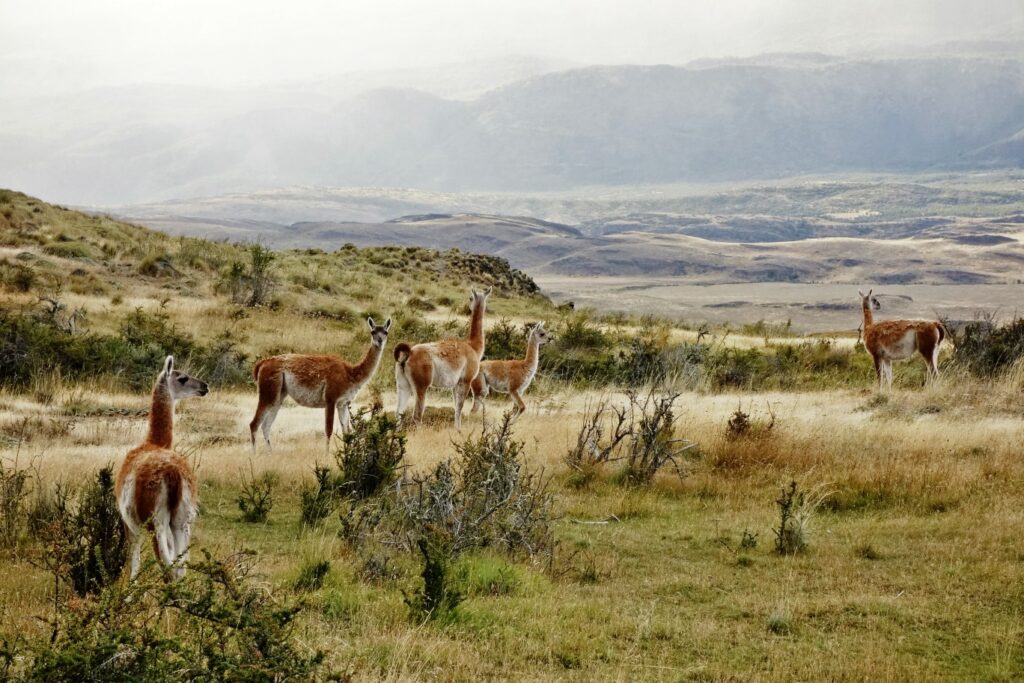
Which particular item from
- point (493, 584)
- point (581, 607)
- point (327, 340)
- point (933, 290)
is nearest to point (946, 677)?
point (581, 607)

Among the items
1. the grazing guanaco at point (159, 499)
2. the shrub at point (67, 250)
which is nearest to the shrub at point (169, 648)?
the grazing guanaco at point (159, 499)

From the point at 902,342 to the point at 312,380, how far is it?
11026 millimetres

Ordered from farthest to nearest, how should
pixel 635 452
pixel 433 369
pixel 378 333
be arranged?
pixel 433 369
pixel 378 333
pixel 635 452

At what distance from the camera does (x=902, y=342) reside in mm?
17703

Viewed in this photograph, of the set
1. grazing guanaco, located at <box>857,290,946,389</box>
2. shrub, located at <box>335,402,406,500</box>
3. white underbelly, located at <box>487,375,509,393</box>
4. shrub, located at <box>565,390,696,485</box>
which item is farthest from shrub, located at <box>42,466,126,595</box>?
grazing guanaco, located at <box>857,290,946,389</box>

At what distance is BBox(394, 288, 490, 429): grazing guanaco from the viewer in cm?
1392

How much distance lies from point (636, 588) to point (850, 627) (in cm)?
170

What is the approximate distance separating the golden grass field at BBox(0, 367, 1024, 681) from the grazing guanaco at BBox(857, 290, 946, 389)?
1909mm

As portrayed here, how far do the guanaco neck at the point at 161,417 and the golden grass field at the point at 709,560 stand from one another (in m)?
0.83

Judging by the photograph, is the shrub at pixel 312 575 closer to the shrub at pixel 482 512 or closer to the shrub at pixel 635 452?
the shrub at pixel 482 512

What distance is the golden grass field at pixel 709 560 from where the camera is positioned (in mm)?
6172

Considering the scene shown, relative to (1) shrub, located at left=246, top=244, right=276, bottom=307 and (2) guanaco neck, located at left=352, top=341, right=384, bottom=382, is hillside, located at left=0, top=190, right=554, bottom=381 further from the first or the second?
(2) guanaco neck, located at left=352, top=341, right=384, bottom=382

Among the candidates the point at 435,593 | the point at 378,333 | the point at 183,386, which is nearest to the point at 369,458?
the point at 378,333

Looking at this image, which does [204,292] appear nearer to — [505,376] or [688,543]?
[505,376]
